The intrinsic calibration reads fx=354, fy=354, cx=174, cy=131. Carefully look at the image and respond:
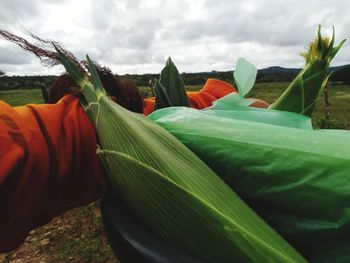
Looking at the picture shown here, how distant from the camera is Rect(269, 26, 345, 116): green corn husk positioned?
1.14 m

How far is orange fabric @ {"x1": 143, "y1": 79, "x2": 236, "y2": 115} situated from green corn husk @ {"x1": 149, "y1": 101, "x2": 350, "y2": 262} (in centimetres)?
54

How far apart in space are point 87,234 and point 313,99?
291 cm

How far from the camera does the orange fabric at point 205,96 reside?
1404mm

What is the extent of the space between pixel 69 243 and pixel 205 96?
248cm

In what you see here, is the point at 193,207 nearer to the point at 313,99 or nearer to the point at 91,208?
the point at 313,99

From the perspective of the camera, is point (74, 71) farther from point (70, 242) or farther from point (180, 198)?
point (70, 242)

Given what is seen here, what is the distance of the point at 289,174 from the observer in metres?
0.74

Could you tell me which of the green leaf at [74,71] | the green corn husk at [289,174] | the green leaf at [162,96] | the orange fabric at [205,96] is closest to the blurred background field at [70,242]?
the orange fabric at [205,96]

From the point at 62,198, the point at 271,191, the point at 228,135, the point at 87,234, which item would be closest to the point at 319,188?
the point at 271,191

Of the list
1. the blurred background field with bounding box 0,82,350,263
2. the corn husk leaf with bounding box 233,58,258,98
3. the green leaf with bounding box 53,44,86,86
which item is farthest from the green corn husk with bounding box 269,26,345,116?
the blurred background field with bounding box 0,82,350,263

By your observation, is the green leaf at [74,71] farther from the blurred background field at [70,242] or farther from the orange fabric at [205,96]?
the blurred background field at [70,242]

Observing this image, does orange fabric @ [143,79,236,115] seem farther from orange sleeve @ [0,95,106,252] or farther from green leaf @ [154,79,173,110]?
orange sleeve @ [0,95,106,252]

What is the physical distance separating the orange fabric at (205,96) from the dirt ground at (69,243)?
1.95 m

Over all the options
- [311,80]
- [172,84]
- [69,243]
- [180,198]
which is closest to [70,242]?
Result: [69,243]
